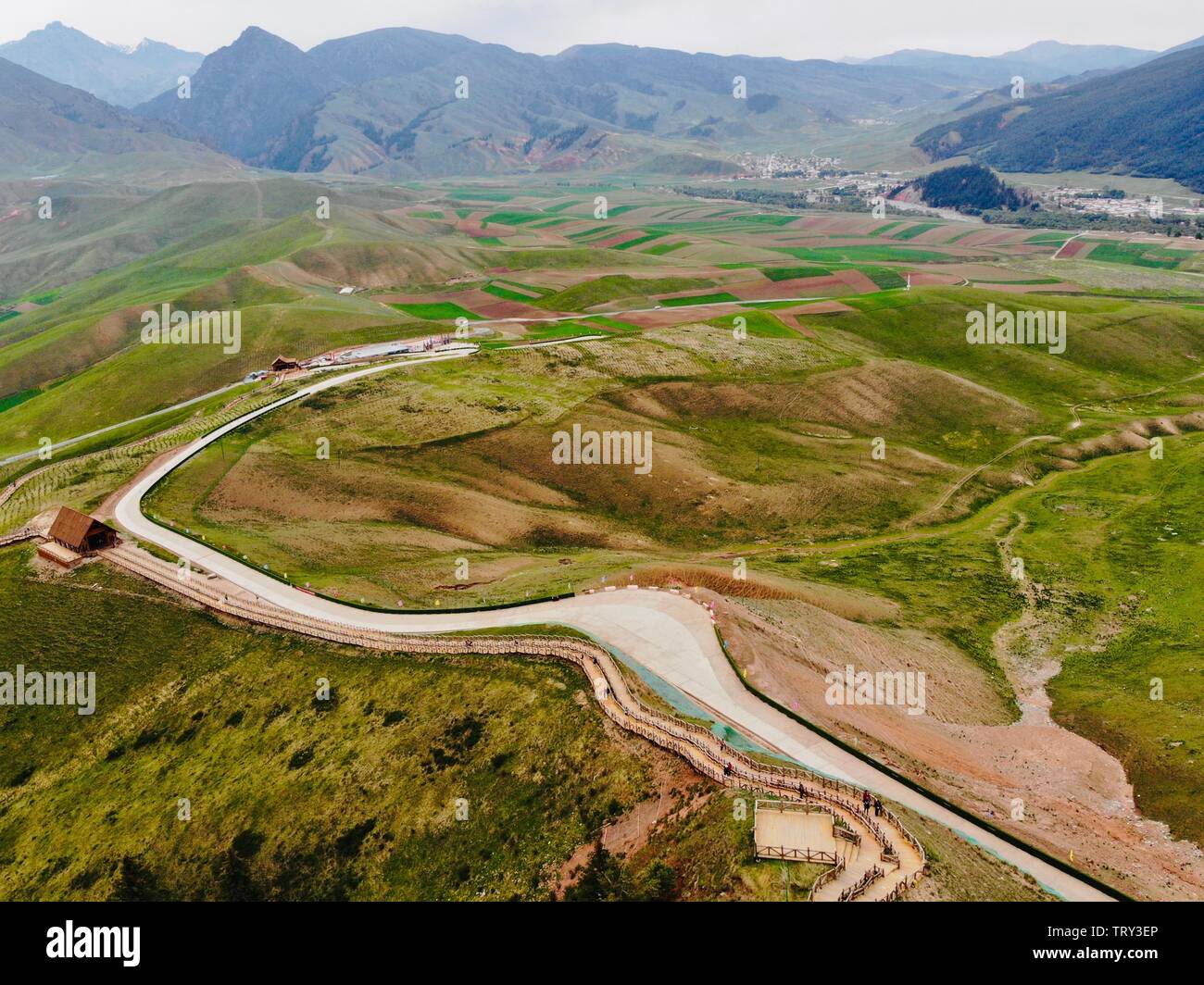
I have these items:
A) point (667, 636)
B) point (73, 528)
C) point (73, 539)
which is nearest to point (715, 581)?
point (667, 636)

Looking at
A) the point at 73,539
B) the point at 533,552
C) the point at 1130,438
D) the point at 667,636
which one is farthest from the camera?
the point at 1130,438

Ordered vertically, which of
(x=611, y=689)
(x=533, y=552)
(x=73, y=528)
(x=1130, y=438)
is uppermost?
(x=1130, y=438)

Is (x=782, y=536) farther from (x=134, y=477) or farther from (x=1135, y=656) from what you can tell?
(x=134, y=477)

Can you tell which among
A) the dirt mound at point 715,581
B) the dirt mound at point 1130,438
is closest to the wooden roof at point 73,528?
the dirt mound at point 715,581

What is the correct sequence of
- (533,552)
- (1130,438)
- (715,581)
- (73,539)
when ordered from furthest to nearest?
(1130,438)
(533,552)
(73,539)
(715,581)

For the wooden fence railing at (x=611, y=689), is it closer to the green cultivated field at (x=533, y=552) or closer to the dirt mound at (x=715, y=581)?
the green cultivated field at (x=533, y=552)

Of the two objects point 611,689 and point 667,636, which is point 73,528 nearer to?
point 611,689

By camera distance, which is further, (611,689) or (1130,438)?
(1130,438)
